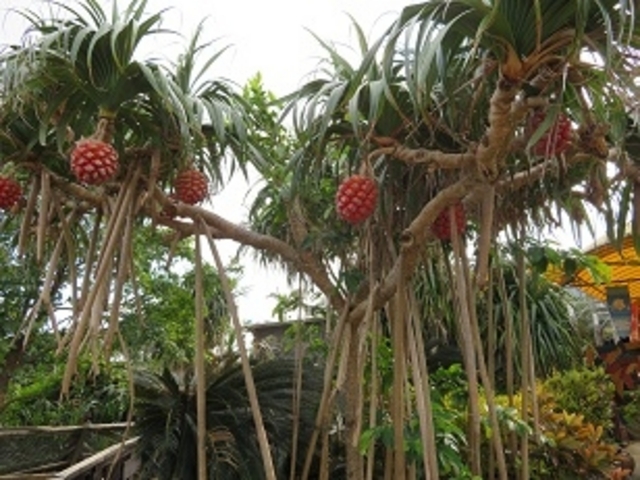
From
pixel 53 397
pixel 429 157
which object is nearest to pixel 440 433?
pixel 429 157

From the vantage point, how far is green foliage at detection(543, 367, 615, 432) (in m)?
4.60

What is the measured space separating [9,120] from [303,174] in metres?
0.88

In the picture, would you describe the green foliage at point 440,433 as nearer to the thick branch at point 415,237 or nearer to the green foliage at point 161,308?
the thick branch at point 415,237

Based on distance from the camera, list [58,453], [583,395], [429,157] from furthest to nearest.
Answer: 1. [583,395]
2. [58,453]
3. [429,157]

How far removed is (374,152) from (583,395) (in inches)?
145

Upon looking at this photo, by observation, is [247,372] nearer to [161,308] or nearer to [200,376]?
[200,376]

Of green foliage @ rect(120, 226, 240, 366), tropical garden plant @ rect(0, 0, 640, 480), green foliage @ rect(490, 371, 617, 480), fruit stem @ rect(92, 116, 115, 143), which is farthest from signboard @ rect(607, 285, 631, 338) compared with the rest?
fruit stem @ rect(92, 116, 115, 143)

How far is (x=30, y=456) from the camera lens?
292 cm

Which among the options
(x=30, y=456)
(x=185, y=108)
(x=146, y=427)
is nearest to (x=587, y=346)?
(x=146, y=427)

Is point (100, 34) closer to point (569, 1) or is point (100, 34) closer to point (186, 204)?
point (186, 204)

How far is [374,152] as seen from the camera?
5.77 feet

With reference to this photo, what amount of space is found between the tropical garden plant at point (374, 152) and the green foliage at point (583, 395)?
2749 mm

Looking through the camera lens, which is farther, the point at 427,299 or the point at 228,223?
the point at 427,299

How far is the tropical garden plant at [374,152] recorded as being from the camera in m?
1.37
